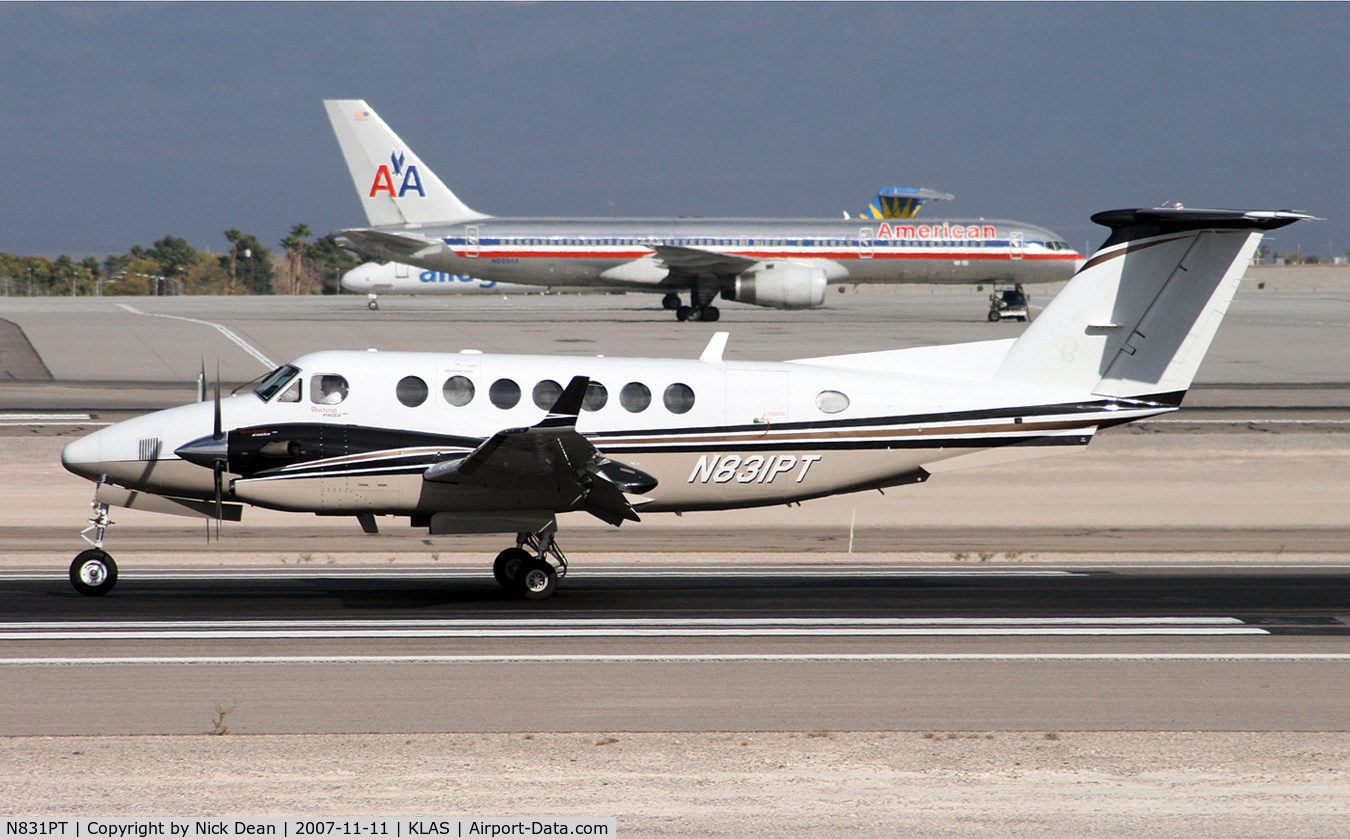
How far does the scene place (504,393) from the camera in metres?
14.6

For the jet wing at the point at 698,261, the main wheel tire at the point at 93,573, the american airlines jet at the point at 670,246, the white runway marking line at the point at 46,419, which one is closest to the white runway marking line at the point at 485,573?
the main wheel tire at the point at 93,573

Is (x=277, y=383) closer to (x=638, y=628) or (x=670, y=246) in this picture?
(x=638, y=628)

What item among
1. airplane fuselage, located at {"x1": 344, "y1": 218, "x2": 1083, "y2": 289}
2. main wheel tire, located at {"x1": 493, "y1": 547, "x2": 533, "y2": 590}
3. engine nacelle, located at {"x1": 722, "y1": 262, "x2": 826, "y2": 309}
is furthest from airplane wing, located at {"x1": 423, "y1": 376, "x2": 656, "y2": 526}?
airplane fuselage, located at {"x1": 344, "y1": 218, "x2": 1083, "y2": 289}

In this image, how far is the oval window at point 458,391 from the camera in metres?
14.6

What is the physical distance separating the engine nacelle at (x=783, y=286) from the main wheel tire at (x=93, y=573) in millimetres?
42703

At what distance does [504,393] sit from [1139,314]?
25.6 ft

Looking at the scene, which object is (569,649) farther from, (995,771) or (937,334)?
(937,334)

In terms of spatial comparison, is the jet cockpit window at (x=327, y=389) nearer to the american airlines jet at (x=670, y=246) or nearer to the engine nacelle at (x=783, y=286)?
the american airlines jet at (x=670, y=246)

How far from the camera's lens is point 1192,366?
1594cm

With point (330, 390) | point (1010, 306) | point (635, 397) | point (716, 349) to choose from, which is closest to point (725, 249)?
point (1010, 306)

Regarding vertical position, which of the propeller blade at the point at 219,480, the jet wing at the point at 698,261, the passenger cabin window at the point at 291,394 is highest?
the jet wing at the point at 698,261

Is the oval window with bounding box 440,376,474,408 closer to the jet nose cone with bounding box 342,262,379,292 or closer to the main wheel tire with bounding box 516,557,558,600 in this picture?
the main wheel tire with bounding box 516,557,558,600

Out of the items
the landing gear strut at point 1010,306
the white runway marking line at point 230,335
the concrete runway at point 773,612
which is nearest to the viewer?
the concrete runway at point 773,612

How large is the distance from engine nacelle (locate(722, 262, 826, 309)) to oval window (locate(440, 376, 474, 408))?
41.4 metres
